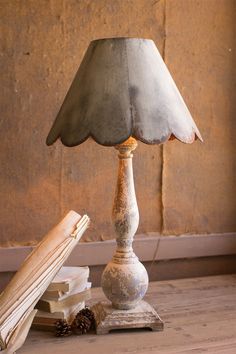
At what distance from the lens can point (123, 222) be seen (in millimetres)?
1532

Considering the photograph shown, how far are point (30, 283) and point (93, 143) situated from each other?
692 mm

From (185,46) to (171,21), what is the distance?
0.09m

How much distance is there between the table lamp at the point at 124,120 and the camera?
140 cm

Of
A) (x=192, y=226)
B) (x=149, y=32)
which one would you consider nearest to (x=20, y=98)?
(x=149, y=32)

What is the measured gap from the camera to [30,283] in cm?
139

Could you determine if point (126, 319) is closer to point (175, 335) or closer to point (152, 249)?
point (175, 335)

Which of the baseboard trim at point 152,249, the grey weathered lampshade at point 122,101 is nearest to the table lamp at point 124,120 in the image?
the grey weathered lampshade at point 122,101

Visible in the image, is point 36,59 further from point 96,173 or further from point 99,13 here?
point 96,173

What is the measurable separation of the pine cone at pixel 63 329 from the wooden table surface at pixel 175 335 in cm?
1

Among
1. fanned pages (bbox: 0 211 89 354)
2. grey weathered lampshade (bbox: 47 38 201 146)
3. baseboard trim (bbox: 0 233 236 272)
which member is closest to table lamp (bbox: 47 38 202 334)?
grey weathered lampshade (bbox: 47 38 201 146)

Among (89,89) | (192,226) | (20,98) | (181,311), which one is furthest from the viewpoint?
(192,226)

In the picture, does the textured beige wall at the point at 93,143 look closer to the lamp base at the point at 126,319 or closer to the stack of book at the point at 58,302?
the stack of book at the point at 58,302

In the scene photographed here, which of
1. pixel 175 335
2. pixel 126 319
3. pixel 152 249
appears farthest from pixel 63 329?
pixel 152 249

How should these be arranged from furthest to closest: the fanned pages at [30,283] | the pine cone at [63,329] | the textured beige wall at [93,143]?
the textured beige wall at [93,143]
the pine cone at [63,329]
the fanned pages at [30,283]
